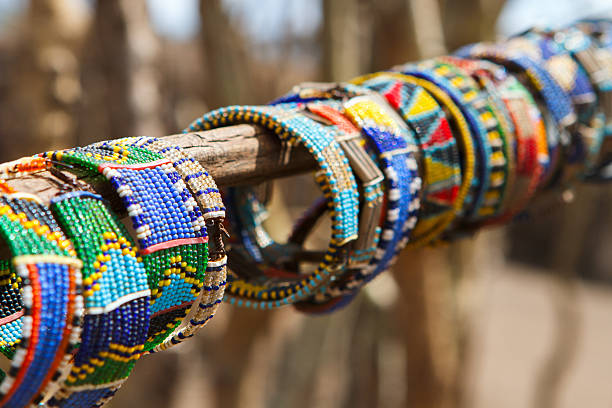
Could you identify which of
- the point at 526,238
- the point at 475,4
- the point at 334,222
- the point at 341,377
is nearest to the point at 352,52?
the point at 475,4

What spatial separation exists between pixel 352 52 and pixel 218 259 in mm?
1524

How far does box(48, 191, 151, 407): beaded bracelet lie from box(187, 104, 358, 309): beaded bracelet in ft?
0.66

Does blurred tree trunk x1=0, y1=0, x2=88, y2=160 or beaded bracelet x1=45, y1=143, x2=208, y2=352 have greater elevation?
beaded bracelet x1=45, y1=143, x2=208, y2=352

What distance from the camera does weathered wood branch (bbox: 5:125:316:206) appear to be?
23.6 inches

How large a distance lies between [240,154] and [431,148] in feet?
0.78

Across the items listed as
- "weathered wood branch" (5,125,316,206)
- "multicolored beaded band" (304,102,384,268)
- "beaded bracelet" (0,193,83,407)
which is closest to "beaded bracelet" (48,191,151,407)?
"beaded bracelet" (0,193,83,407)

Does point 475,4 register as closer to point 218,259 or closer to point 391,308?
point 391,308

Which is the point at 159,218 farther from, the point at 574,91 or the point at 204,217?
the point at 574,91

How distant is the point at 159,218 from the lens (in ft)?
1.64

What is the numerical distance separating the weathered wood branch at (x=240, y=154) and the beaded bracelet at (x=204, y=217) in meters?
0.03

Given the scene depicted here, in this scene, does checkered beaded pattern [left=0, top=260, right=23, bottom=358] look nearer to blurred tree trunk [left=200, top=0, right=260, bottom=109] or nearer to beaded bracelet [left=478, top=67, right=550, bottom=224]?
beaded bracelet [left=478, top=67, right=550, bottom=224]

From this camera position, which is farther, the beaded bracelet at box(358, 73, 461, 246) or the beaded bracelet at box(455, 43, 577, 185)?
the beaded bracelet at box(455, 43, 577, 185)

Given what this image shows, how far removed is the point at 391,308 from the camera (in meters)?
2.78

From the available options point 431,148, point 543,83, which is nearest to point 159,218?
point 431,148
